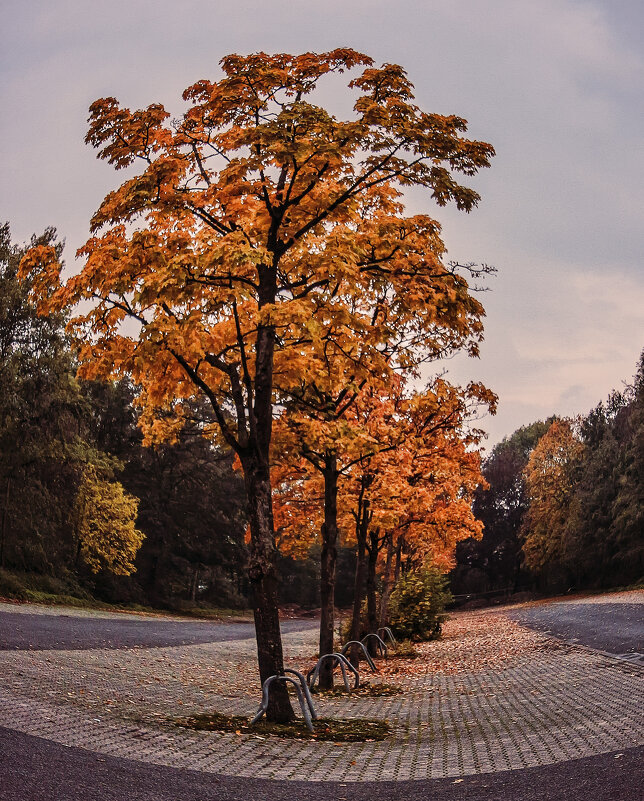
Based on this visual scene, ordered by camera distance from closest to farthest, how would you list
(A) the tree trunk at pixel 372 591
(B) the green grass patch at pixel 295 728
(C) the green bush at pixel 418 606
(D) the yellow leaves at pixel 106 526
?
(B) the green grass patch at pixel 295 728 → (A) the tree trunk at pixel 372 591 → (C) the green bush at pixel 418 606 → (D) the yellow leaves at pixel 106 526

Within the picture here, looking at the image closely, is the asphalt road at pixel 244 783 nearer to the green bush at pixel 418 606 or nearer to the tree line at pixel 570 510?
the green bush at pixel 418 606

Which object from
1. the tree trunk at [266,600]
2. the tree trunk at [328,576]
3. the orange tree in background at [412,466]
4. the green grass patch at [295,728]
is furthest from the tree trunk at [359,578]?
the tree trunk at [266,600]

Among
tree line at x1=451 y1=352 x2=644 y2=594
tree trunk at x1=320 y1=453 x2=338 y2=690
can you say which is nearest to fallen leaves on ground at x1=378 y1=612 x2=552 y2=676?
tree trunk at x1=320 y1=453 x2=338 y2=690

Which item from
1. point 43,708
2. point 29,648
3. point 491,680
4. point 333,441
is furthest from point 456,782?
→ point 29,648

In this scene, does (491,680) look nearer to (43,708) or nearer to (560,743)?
(560,743)

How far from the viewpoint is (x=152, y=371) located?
948 centimetres

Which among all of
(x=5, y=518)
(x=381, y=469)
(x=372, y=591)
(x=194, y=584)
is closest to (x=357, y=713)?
(x=381, y=469)

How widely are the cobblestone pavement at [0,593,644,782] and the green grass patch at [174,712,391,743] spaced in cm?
22

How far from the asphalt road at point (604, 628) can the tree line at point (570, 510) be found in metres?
17.1

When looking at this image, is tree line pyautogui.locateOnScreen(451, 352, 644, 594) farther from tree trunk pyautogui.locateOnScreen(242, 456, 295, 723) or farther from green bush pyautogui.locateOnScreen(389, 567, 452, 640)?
tree trunk pyautogui.locateOnScreen(242, 456, 295, 723)

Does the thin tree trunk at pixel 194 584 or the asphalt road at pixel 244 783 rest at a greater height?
the asphalt road at pixel 244 783

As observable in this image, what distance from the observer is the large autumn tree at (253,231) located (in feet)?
26.1

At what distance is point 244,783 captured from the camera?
222 inches

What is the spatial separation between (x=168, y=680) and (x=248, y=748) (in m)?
5.76
